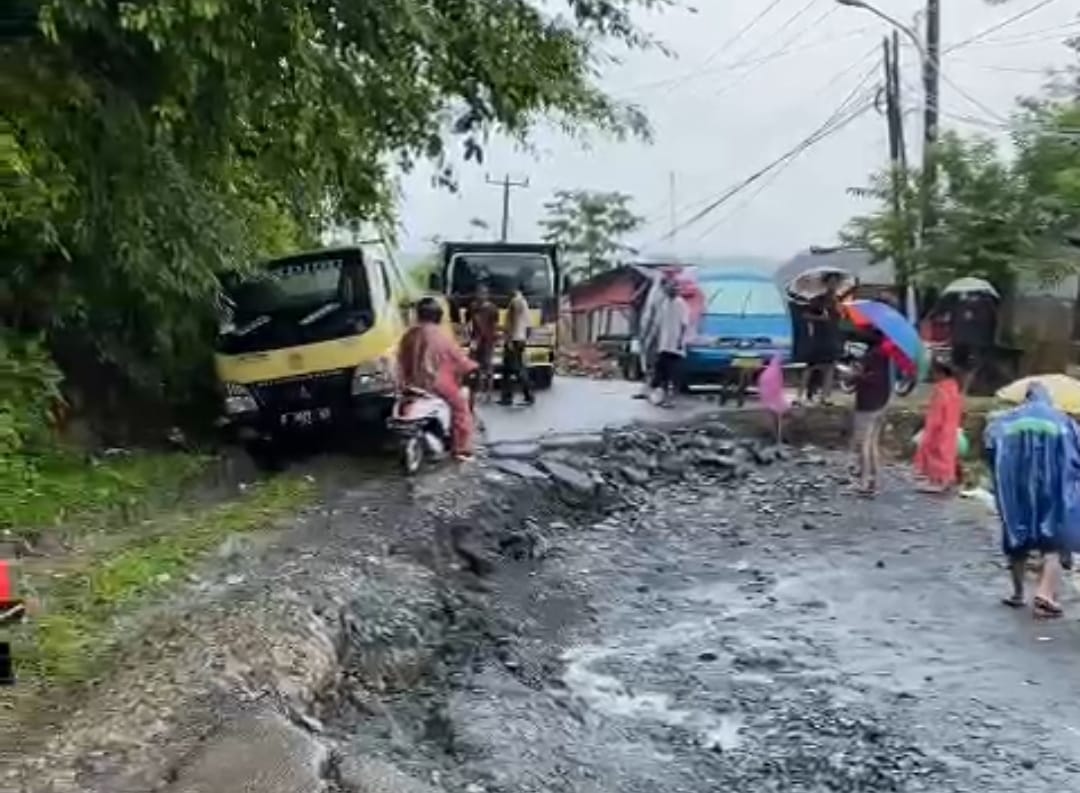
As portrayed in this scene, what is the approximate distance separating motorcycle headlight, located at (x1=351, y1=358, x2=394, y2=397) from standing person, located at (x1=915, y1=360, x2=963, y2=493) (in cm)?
570

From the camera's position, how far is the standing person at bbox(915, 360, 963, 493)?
16.0 meters

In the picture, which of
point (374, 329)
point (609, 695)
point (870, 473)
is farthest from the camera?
point (870, 473)

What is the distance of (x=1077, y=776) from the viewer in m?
7.83

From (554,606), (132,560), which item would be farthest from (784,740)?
(132,560)

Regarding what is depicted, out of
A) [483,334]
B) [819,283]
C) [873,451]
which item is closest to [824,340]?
[819,283]

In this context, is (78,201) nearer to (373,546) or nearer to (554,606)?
(373,546)

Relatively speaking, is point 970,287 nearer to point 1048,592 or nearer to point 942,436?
point 942,436

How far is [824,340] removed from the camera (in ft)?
71.3

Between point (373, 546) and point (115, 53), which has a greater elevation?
point (115, 53)

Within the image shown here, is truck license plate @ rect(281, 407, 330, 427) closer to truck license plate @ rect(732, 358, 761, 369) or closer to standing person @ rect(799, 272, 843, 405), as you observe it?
standing person @ rect(799, 272, 843, 405)

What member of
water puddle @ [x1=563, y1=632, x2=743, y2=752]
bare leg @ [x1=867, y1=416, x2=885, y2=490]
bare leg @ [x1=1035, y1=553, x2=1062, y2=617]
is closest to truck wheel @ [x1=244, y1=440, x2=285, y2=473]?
bare leg @ [x1=867, y1=416, x2=885, y2=490]

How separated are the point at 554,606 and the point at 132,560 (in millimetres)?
3101

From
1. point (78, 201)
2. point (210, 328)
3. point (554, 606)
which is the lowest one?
point (554, 606)

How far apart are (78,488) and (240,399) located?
305 cm
